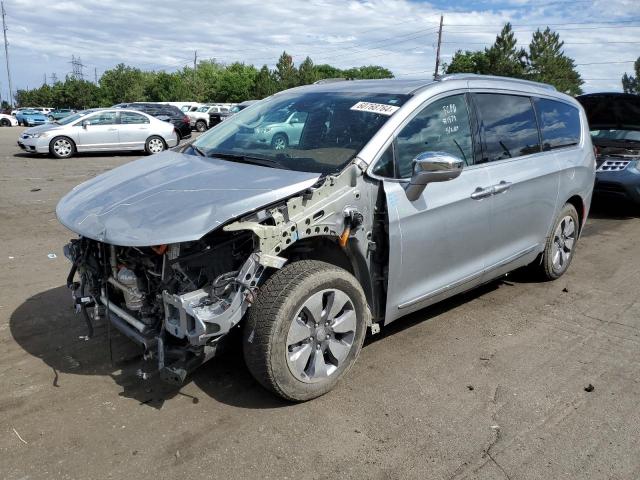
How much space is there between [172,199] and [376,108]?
151 centimetres

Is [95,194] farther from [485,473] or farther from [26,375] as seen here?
[485,473]

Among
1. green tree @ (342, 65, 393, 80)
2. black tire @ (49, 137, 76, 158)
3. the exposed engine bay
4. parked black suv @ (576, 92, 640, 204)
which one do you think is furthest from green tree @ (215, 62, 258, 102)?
the exposed engine bay

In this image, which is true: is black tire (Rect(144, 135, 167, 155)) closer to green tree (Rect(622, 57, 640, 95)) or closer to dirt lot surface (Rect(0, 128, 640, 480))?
dirt lot surface (Rect(0, 128, 640, 480))

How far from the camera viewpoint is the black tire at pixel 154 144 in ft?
57.9

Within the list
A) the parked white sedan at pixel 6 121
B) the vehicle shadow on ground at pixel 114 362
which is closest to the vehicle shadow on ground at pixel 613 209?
the vehicle shadow on ground at pixel 114 362

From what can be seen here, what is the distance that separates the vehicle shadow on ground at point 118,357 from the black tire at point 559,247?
4.10 ft

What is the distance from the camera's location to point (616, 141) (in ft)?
30.3

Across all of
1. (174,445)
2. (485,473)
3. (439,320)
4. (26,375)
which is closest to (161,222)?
(174,445)

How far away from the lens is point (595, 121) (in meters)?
10.0

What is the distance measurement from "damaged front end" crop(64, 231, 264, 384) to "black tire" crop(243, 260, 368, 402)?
11 cm

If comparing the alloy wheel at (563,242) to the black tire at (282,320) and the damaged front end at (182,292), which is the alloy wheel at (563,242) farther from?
the damaged front end at (182,292)

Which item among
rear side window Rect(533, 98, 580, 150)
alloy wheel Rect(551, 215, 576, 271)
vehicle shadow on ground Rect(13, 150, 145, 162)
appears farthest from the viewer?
vehicle shadow on ground Rect(13, 150, 145, 162)

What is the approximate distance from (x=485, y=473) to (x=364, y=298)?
3.83ft

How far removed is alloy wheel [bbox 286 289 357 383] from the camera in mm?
3088
